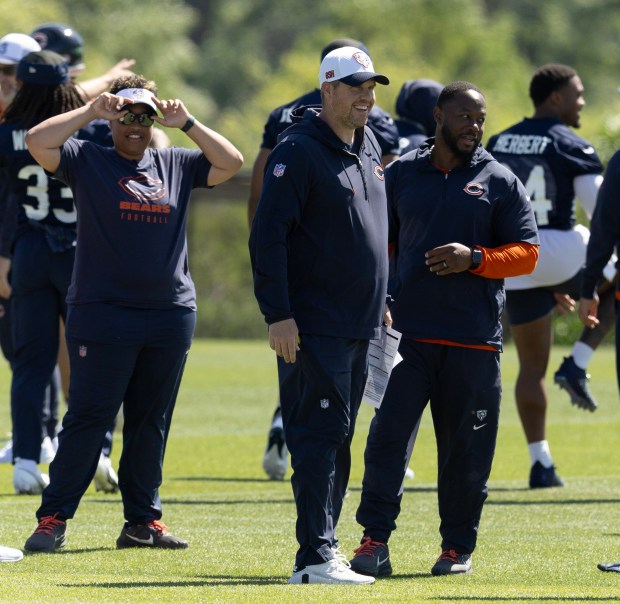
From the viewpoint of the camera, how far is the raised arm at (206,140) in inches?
290

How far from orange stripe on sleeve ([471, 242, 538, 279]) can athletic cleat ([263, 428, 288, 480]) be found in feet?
12.7

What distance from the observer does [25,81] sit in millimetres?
8773

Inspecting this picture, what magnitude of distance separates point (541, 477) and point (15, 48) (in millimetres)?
4170

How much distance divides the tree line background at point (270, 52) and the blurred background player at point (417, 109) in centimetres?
3014

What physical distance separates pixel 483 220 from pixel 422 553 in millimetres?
1648

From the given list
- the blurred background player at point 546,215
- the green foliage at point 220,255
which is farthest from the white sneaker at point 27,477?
the green foliage at point 220,255

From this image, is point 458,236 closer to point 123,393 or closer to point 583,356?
point 123,393

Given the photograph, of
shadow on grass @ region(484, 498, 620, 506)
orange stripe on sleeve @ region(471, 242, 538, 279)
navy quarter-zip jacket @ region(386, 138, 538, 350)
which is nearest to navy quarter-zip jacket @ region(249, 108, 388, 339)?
navy quarter-zip jacket @ region(386, 138, 538, 350)

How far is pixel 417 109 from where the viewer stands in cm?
1048

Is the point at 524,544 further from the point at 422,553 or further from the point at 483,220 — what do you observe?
the point at 483,220

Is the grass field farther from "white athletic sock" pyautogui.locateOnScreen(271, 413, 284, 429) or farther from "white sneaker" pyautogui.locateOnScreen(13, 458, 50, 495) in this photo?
"white athletic sock" pyautogui.locateOnScreen(271, 413, 284, 429)

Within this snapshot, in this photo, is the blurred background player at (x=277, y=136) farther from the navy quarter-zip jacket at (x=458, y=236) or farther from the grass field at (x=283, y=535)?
the navy quarter-zip jacket at (x=458, y=236)

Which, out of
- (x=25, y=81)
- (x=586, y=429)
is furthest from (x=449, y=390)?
(x=586, y=429)

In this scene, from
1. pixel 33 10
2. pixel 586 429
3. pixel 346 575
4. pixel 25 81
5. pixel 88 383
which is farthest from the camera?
pixel 33 10
